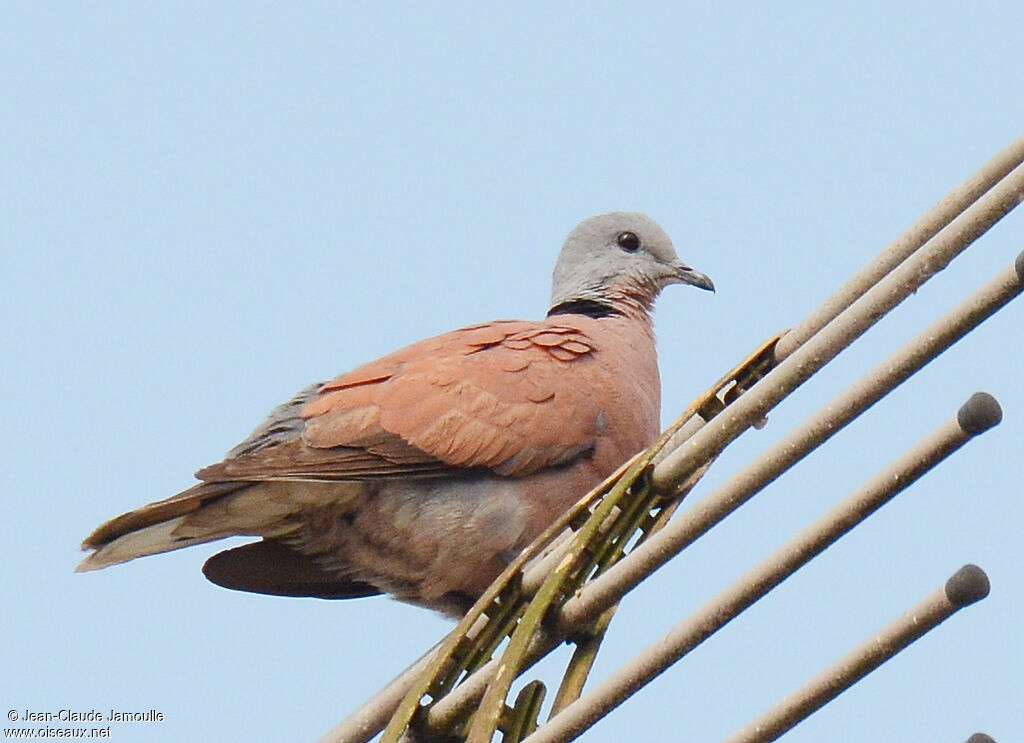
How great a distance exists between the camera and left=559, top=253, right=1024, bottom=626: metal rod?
223 cm

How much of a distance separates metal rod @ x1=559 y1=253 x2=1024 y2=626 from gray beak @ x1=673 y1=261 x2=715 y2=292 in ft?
13.3

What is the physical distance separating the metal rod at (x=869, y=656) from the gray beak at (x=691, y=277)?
14.6 feet

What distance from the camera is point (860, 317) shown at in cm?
254

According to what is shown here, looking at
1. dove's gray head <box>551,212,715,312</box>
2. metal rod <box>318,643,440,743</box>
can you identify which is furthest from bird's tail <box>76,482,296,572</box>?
dove's gray head <box>551,212,715,312</box>

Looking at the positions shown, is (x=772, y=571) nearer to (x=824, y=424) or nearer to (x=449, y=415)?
(x=824, y=424)

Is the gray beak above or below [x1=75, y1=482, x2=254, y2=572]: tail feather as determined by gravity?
above

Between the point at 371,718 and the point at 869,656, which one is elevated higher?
the point at 869,656

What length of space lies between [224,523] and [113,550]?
1.19 ft

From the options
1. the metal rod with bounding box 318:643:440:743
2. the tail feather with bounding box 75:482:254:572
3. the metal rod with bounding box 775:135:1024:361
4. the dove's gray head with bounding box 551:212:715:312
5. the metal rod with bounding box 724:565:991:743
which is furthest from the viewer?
the dove's gray head with bounding box 551:212:715:312

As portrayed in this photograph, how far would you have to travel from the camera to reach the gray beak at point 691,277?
655 cm

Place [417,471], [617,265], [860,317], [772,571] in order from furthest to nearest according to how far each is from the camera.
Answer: [617,265] → [417,471] → [860,317] → [772,571]

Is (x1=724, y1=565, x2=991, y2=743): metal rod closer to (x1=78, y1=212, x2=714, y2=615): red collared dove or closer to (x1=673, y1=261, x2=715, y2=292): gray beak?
(x1=78, y1=212, x2=714, y2=615): red collared dove

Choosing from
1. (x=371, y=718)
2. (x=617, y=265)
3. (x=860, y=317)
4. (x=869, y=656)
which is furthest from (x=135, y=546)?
(x=869, y=656)

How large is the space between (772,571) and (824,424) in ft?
0.82
